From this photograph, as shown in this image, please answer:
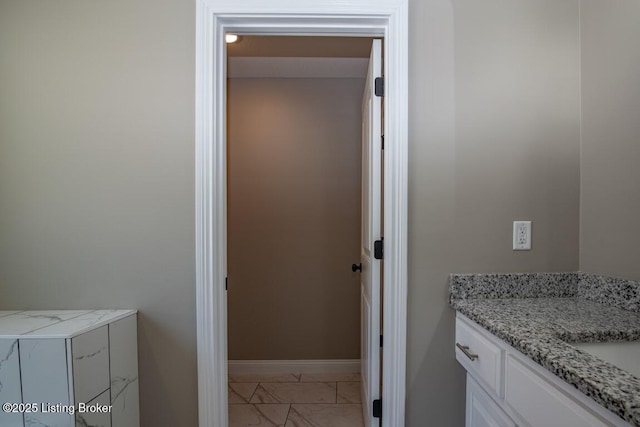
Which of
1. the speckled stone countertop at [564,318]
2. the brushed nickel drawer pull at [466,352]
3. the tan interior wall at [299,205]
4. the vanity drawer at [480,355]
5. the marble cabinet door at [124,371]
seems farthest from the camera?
the tan interior wall at [299,205]

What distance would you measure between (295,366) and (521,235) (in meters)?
1.99

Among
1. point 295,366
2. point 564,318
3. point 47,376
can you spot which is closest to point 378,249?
point 564,318

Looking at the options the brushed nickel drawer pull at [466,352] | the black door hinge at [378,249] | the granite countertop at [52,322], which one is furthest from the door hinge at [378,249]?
the granite countertop at [52,322]

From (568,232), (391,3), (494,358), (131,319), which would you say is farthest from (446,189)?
(131,319)

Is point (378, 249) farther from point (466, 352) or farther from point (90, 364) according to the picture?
point (90, 364)

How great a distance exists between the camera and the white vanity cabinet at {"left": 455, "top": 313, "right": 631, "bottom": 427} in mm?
695

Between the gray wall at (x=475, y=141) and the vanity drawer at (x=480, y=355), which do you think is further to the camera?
the gray wall at (x=475, y=141)

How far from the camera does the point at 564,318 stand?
3.48 ft

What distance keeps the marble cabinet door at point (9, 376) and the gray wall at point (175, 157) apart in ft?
0.99

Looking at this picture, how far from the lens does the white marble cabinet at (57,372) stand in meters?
1.05

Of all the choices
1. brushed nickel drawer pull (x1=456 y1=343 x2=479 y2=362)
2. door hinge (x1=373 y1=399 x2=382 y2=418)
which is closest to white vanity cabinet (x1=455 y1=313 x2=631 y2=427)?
brushed nickel drawer pull (x1=456 y1=343 x2=479 y2=362)

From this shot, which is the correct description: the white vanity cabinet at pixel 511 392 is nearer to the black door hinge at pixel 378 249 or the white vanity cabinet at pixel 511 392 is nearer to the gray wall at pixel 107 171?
the black door hinge at pixel 378 249

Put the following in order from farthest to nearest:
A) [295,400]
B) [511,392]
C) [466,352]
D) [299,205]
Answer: [299,205]
[295,400]
[466,352]
[511,392]

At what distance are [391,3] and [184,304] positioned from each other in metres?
1.52
